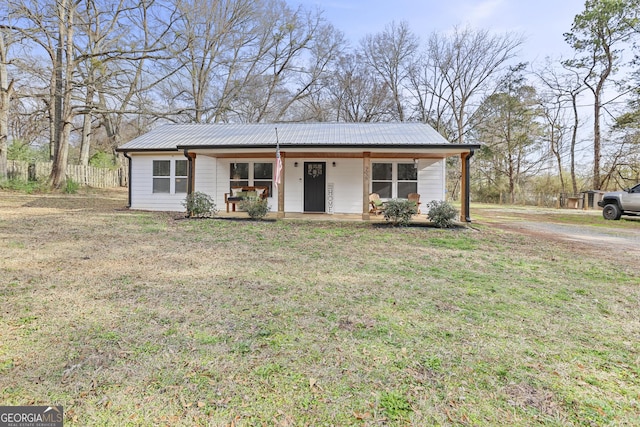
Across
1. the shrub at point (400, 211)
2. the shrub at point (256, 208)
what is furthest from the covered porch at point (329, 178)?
the shrub at point (400, 211)

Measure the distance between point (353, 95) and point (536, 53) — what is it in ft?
46.0

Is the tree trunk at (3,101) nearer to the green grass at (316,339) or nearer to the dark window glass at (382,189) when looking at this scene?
the green grass at (316,339)

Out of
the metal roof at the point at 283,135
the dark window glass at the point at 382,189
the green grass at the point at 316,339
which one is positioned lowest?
the green grass at the point at 316,339

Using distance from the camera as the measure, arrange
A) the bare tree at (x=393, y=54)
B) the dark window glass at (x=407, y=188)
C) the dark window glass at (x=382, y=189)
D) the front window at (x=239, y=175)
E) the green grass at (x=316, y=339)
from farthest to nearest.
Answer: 1. the bare tree at (x=393, y=54)
2. the front window at (x=239, y=175)
3. the dark window glass at (x=382, y=189)
4. the dark window glass at (x=407, y=188)
5. the green grass at (x=316, y=339)

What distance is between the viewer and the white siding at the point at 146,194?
509 inches

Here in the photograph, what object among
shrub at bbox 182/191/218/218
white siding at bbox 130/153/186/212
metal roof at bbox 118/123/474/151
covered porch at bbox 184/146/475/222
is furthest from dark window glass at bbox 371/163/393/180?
white siding at bbox 130/153/186/212

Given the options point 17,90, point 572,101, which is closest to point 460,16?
point 572,101

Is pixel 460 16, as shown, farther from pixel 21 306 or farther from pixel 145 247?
pixel 21 306

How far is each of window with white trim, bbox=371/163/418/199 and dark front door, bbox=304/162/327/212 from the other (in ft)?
6.42

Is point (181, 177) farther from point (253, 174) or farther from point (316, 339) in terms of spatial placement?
point (316, 339)

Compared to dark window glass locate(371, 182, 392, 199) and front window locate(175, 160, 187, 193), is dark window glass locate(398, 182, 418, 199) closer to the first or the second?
dark window glass locate(371, 182, 392, 199)

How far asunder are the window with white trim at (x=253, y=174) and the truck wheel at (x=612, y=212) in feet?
44.7

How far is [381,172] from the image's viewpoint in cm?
1243

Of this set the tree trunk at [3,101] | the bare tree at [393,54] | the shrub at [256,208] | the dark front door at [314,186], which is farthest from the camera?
the bare tree at [393,54]
